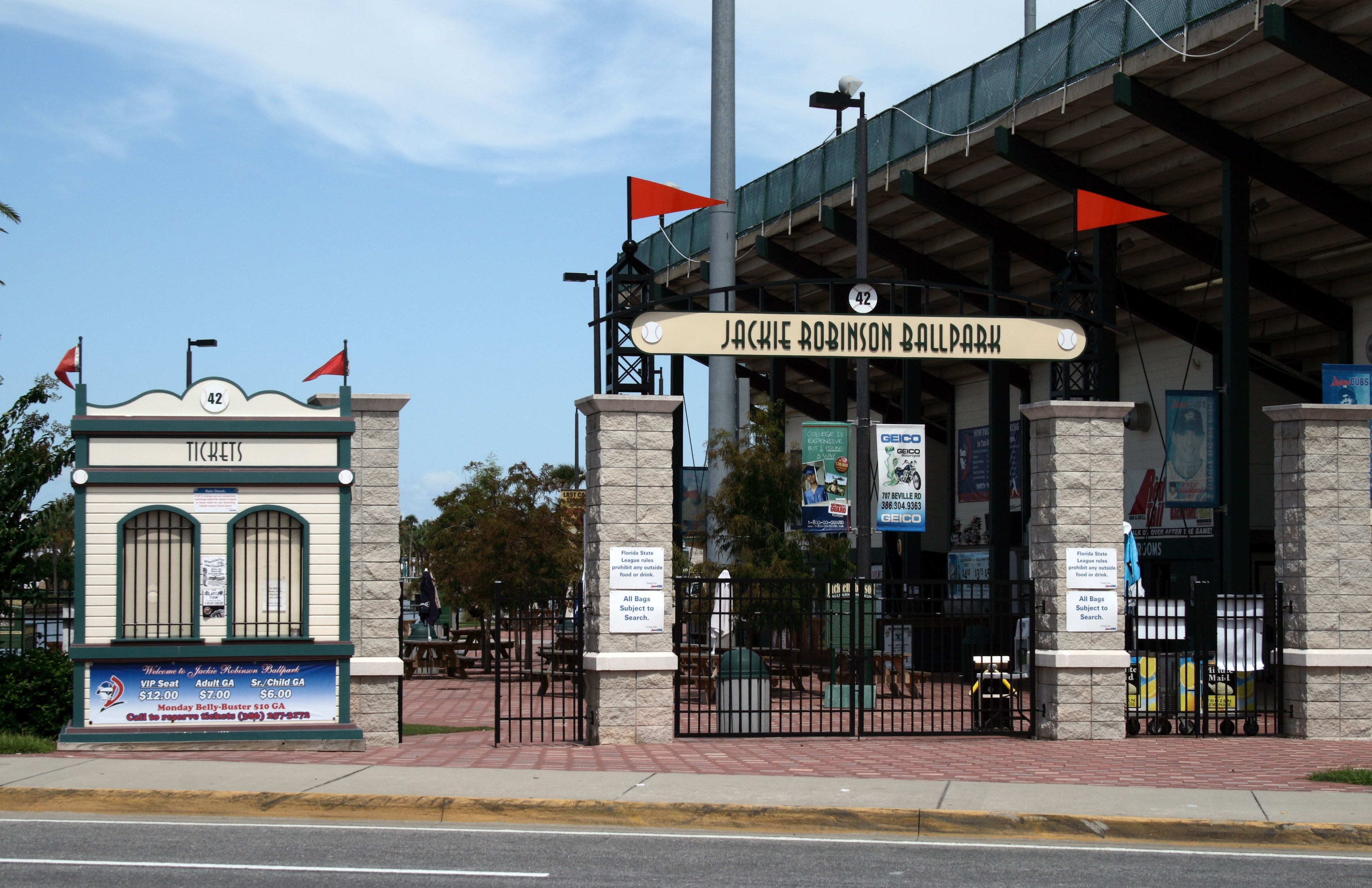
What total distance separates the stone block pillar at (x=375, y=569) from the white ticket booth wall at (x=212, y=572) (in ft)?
0.89

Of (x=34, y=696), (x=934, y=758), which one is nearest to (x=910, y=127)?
(x=934, y=758)

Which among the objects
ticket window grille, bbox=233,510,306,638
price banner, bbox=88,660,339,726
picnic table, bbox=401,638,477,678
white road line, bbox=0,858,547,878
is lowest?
picnic table, bbox=401,638,477,678

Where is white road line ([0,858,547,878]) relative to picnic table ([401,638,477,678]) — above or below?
above

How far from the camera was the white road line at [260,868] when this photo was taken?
828 cm

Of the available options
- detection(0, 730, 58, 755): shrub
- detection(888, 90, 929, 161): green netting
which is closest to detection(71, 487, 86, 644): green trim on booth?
detection(0, 730, 58, 755): shrub

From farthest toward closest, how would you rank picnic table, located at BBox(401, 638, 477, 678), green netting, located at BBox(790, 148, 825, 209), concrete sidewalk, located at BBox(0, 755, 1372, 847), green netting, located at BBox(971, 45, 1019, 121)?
green netting, located at BBox(790, 148, 825, 209)
picnic table, located at BBox(401, 638, 477, 678)
green netting, located at BBox(971, 45, 1019, 121)
concrete sidewalk, located at BBox(0, 755, 1372, 847)

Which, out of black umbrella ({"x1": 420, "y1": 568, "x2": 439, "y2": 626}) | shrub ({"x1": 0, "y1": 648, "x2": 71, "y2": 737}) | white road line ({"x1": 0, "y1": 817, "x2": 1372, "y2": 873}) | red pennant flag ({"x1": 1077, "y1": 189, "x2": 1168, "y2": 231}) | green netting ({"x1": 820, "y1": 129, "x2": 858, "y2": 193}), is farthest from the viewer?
black umbrella ({"x1": 420, "y1": 568, "x2": 439, "y2": 626})

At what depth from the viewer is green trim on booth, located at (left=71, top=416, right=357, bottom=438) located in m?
13.5

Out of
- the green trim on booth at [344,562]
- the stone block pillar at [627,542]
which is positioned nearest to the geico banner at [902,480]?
the stone block pillar at [627,542]

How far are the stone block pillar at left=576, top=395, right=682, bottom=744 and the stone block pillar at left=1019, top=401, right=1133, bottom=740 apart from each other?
165 inches

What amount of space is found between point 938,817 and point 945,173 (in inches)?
762

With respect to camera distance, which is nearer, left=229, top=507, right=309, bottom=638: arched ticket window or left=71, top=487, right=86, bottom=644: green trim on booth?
left=71, top=487, right=86, bottom=644: green trim on booth

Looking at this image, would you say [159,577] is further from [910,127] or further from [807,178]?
[807,178]

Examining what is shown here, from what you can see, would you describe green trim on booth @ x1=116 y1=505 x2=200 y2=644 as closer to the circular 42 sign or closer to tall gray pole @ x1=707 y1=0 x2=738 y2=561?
the circular 42 sign
